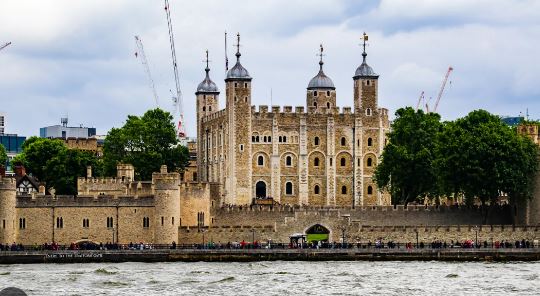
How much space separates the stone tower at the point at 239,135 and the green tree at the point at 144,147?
28.2ft

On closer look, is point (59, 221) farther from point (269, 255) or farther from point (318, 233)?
point (318, 233)

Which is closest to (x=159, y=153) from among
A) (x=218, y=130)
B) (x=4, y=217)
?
(x=218, y=130)

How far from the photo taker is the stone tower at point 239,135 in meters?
147

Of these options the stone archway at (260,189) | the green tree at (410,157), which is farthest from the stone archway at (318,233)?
the stone archway at (260,189)

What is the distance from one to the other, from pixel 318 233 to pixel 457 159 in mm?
11880

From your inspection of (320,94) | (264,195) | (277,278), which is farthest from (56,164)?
(277,278)

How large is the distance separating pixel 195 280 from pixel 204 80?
6943 cm

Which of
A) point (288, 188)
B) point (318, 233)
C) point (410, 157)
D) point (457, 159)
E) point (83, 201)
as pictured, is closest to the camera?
point (83, 201)

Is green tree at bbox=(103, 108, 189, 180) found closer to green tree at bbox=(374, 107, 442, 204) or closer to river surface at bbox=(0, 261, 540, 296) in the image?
green tree at bbox=(374, 107, 442, 204)

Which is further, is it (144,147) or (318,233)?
(144,147)

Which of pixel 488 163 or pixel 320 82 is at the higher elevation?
pixel 320 82

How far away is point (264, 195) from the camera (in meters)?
148

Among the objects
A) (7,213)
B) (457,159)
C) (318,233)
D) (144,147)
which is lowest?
(318,233)

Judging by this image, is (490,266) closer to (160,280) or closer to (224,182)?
(160,280)
